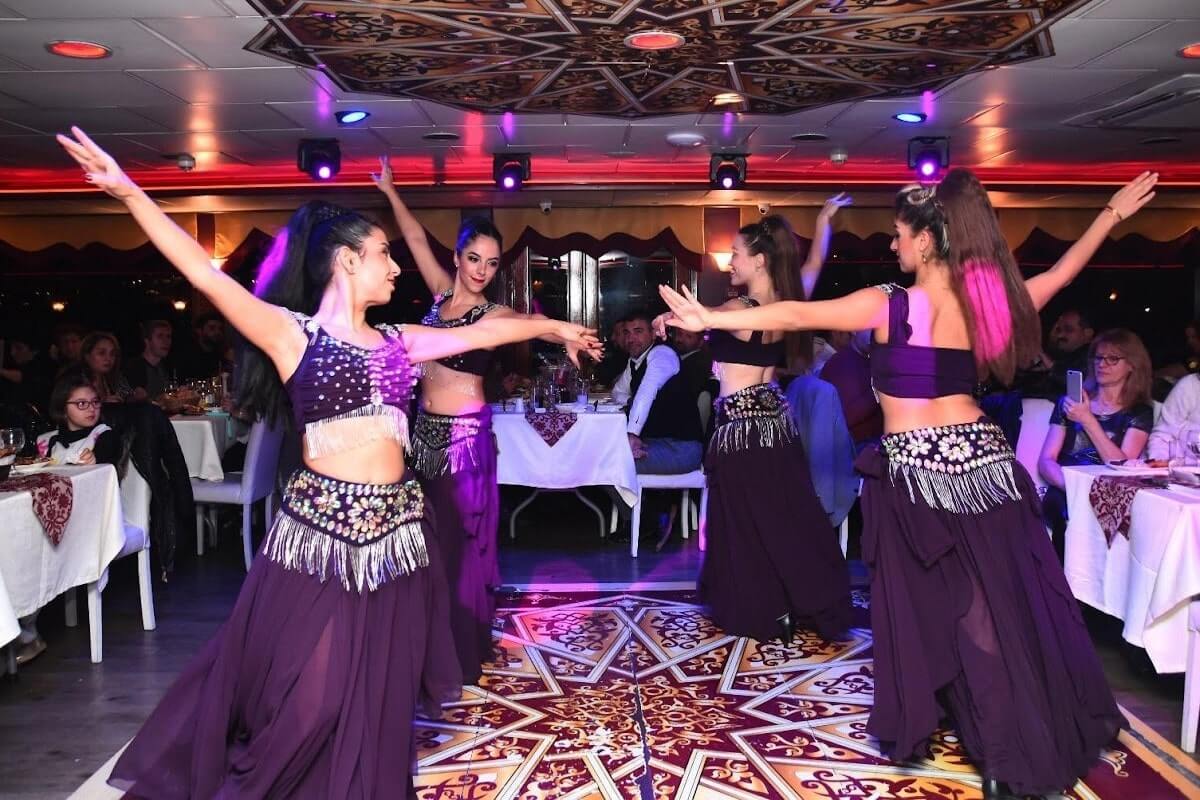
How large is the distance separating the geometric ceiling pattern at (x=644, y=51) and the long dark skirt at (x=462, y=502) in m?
1.90

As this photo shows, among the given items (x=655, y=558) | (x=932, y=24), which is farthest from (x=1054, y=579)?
(x=655, y=558)

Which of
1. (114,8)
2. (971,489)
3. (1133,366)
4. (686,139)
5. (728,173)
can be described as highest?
(686,139)

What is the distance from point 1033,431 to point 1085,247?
234 cm

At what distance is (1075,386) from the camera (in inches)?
166

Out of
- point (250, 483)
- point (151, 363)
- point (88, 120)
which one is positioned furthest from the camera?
point (151, 363)

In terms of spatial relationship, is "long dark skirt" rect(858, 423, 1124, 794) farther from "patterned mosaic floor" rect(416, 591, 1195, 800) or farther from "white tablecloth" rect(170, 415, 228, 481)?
"white tablecloth" rect(170, 415, 228, 481)

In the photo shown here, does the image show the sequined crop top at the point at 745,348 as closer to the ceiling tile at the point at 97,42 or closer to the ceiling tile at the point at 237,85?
the ceiling tile at the point at 237,85

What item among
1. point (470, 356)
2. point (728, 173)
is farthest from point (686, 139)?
point (470, 356)

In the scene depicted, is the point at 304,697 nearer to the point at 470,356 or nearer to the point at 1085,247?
the point at 470,356

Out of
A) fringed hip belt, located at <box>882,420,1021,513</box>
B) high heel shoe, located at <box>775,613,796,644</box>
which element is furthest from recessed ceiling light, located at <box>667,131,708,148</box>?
fringed hip belt, located at <box>882,420,1021,513</box>

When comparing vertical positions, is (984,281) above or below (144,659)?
above

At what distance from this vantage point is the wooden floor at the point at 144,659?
331 cm

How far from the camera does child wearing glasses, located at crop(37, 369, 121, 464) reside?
432 cm

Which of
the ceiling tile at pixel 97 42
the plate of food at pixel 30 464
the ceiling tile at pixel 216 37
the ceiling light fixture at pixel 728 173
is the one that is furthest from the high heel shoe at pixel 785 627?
the ceiling light fixture at pixel 728 173
